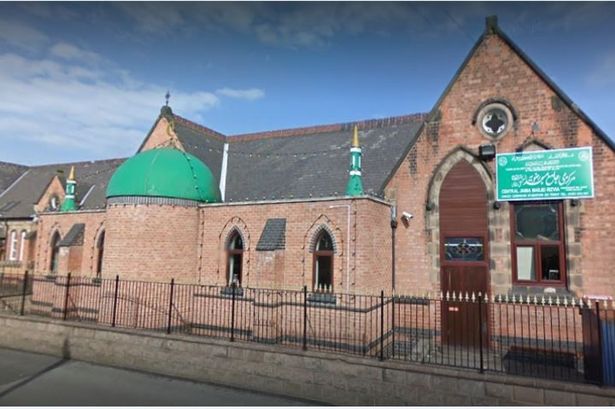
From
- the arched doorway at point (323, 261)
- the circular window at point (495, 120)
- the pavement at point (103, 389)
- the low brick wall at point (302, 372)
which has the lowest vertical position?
the pavement at point (103, 389)

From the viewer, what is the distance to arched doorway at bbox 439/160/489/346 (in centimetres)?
1230

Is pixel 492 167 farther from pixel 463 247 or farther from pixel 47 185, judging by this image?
pixel 47 185

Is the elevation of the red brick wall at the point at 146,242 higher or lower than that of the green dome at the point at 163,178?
lower

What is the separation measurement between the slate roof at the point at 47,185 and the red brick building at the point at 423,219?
11769 millimetres

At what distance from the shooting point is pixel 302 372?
9.10m

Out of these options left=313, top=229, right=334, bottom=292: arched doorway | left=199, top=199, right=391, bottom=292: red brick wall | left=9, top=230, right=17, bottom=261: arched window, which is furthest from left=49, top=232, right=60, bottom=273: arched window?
left=313, top=229, right=334, bottom=292: arched doorway

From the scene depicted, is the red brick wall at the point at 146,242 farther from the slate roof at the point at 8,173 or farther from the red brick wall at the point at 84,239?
the slate roof at the point at 8,173

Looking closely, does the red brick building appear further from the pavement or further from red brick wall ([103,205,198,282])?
the pavement

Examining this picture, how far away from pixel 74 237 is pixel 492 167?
16531 mm

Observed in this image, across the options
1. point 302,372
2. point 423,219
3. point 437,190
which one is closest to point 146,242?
point 302,372

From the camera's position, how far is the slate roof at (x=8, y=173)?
34.6m

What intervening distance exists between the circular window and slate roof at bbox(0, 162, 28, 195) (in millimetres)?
36867

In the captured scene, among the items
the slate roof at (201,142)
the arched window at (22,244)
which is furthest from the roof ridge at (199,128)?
the arched window at (22,244)

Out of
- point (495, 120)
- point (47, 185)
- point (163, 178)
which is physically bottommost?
point (163, 178)
